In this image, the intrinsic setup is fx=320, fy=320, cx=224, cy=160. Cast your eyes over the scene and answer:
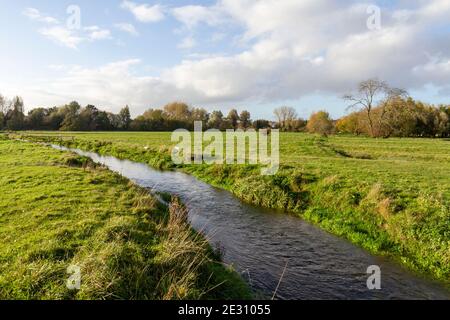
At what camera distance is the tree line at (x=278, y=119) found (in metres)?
75.4

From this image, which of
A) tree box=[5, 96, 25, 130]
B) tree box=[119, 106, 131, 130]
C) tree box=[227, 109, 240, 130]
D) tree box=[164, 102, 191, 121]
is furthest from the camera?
tree box=[164, 102, 191, 121]

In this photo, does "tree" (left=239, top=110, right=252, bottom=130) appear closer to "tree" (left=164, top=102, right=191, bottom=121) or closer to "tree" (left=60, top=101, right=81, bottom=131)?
"tree" (left=164, top=102, right=191, bottom=121)

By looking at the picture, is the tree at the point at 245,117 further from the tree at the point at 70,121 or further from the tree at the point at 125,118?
the tree at the point at 70,121

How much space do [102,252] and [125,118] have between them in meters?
130

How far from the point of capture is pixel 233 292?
9.38 m

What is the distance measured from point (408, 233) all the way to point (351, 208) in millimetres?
3711

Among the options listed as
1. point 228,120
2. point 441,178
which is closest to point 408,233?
point 441,178

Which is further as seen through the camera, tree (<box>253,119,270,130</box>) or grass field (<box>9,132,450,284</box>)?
tree (<box>253,119,270,130</box>)

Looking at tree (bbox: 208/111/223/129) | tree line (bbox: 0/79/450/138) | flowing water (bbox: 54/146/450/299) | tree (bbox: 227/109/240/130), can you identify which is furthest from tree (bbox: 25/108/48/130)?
flowing water (bbox: 54/146/450/299)

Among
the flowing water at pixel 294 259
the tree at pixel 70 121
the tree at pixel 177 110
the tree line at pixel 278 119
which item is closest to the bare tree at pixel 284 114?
the tree line at pixel 278 119

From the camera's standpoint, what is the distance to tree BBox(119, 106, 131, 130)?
127975mm

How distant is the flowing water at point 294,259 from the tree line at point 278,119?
66.9 metres
